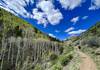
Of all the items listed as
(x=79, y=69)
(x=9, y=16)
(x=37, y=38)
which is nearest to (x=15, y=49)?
(x=37, y=38)

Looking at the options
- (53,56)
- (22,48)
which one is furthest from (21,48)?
(53,56)

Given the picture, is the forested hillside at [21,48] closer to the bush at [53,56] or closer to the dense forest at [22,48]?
the dense forest at [22,48]

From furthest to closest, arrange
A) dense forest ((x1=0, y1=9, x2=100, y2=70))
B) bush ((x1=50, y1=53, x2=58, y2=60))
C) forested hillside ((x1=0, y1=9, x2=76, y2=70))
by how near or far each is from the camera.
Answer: forested hillside ((x1=0, y1=9, x2=76, y2=70)) < dense forest ((x1=0, y1=9, x2=100, y2=70)) < bush ((x1=50, y1=53, x2=58, y2=60))

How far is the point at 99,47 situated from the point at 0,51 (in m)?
37.3

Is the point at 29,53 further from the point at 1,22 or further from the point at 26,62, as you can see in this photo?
the point at 1,22

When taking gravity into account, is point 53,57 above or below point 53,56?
below

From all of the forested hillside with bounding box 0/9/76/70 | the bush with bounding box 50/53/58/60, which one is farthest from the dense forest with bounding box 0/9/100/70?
the bush with bounding box 50/53/58/60

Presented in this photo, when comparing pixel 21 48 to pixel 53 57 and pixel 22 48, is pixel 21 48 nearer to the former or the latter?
pixel 22 48

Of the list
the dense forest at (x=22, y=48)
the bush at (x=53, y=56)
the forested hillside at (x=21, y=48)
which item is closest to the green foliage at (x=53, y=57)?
the bush at (x=53, y=56)

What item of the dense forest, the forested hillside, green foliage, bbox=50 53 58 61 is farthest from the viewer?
the forested hillside

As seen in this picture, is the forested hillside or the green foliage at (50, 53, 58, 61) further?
the forested hillside

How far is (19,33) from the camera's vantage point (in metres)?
74.7

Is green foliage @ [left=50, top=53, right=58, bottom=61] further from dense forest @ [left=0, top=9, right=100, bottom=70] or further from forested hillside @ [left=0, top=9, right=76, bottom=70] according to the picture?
forested hillside @ [left=0, top=9, right=76, bottom=70]

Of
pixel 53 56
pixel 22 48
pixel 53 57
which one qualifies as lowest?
pixel 53 57
